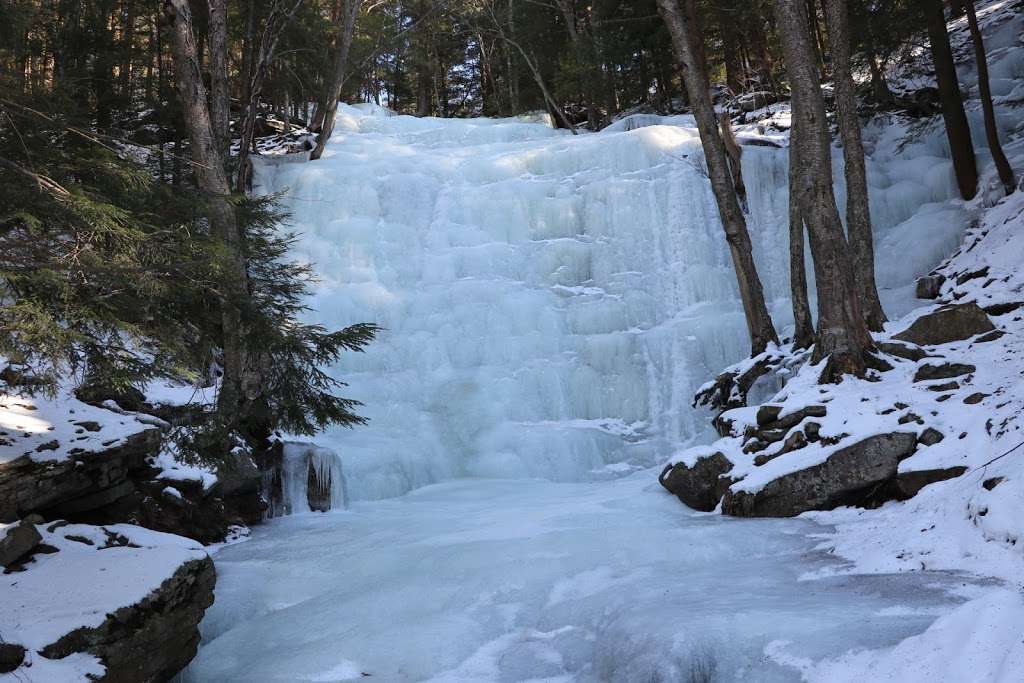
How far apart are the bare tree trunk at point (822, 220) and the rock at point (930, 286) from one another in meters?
4.07

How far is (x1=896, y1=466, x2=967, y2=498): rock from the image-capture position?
5.59 meters

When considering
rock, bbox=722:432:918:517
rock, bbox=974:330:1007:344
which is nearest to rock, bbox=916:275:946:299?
rock, bbox=974:330:1007:344

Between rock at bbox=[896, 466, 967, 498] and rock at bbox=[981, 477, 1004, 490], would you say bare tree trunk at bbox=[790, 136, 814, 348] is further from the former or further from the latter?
rock at bbox=[981, 477, 1004, 490]

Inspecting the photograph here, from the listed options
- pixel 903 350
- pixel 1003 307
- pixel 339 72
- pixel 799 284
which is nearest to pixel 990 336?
pixel 903 350

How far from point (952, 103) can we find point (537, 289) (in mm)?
7560

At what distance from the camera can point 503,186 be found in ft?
53.0

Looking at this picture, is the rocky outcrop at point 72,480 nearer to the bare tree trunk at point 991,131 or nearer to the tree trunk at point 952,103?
the bare tree trunk at point 991,131

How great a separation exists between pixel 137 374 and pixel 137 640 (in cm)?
172

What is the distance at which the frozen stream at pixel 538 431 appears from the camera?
14.6 feet

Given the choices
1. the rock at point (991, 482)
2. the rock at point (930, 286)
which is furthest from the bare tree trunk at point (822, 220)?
the rock at point (930, 286)

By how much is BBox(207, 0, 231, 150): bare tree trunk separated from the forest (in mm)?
47

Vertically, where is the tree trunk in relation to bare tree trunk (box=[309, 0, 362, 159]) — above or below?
below

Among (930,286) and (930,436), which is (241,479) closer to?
(930,436)

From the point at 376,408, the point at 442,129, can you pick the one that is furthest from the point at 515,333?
the point at 442,129
